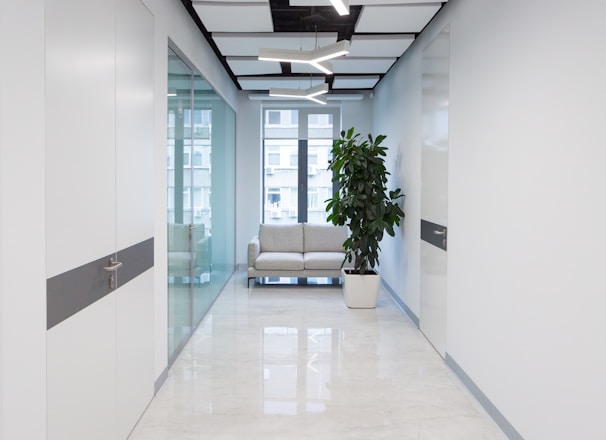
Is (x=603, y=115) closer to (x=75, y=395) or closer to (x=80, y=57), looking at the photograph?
(x=80, y=57)

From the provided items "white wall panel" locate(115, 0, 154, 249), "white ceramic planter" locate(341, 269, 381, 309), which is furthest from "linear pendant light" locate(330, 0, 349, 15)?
"white ceramic planter" locate(341, 269, 381, 309)

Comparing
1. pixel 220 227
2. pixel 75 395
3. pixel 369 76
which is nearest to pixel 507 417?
pixel 75 395

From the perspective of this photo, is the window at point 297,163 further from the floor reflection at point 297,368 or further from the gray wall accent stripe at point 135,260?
the gray wall accent stripe at point 135,260

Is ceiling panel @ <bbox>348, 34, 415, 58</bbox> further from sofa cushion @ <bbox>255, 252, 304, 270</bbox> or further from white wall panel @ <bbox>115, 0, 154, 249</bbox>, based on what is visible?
sofa cushion @ <bbox>255, 252, 304, 270</bbox>

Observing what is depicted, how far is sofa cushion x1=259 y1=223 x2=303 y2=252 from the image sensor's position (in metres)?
8.15

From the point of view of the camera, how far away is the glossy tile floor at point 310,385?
10.5 ft

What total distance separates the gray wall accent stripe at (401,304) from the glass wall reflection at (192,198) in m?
2.36

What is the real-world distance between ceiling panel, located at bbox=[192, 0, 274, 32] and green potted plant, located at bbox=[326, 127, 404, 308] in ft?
6.35

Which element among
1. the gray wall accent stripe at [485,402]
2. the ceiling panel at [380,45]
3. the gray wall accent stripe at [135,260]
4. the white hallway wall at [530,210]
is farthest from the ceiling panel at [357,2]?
the gray wall accent stripe at [485,402]

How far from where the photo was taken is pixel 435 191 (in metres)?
4.85

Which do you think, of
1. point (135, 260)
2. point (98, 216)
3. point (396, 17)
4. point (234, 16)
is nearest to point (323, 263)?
point (396, 17)

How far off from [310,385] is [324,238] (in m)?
4.37

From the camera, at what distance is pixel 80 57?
92.7 inches

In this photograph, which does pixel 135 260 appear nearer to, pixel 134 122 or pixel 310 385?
pixel 134 122
